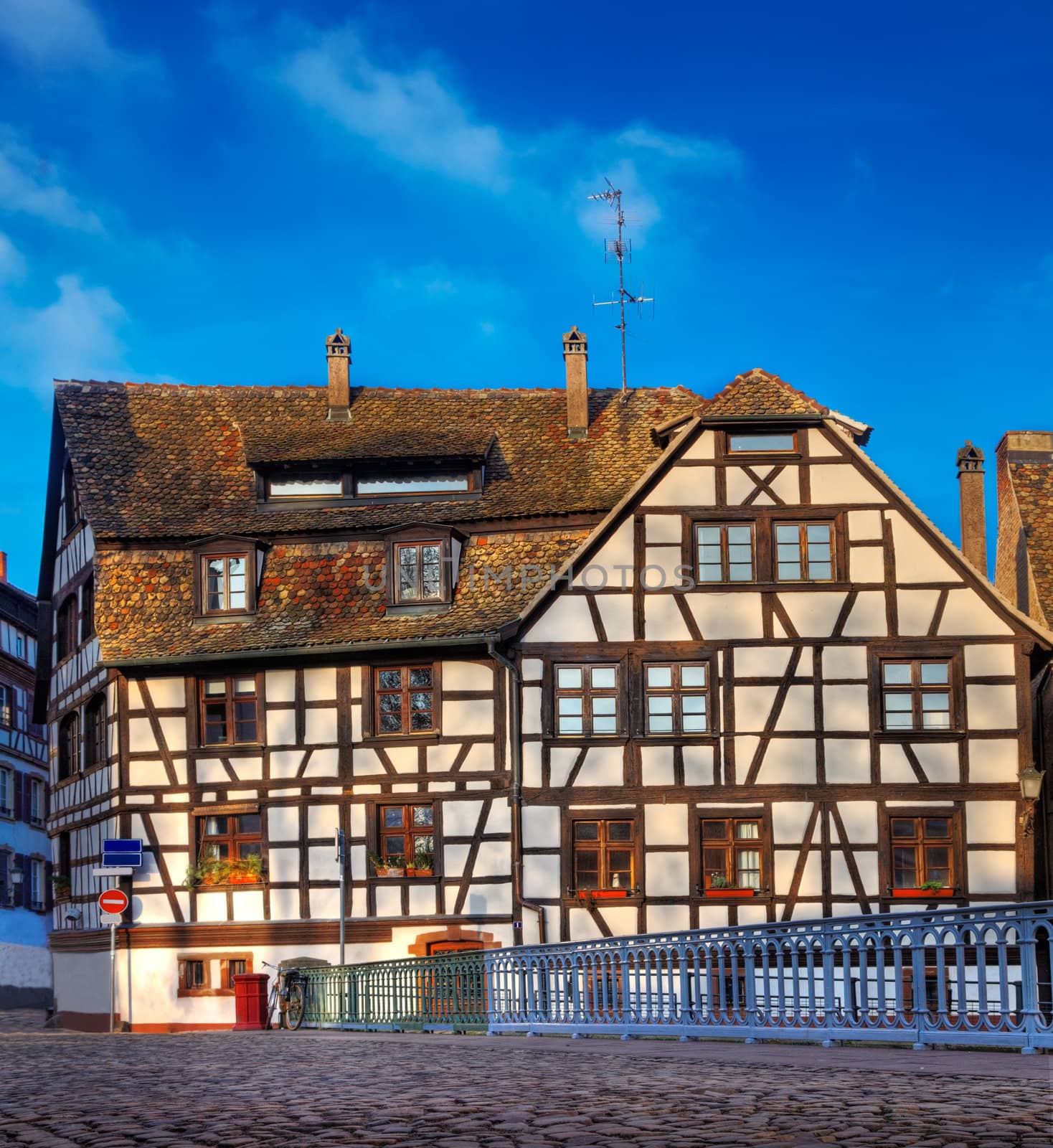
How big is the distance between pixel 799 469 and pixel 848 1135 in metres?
23.2

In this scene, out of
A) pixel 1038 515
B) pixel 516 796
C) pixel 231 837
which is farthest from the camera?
pixel 1038 515

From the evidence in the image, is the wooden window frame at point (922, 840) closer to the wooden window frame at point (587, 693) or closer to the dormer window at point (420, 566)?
the wooden window frame at point (587, 693)

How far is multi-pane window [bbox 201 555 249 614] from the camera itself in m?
32.7

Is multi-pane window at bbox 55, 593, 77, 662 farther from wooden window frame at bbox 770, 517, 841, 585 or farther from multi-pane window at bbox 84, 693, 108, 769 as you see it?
wooden window frame at bbox 770, 517, 841, 585

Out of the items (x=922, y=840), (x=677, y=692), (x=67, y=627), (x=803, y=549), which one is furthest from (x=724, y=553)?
(x=67, y=627)

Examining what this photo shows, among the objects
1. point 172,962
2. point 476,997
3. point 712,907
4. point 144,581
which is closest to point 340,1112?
point 476,997

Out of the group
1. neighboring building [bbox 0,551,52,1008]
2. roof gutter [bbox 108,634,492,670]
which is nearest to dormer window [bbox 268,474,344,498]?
roof gutter [bbox 108,634,492,670]

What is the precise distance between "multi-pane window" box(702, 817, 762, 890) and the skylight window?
27.0 feet

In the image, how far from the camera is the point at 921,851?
96.2 feet

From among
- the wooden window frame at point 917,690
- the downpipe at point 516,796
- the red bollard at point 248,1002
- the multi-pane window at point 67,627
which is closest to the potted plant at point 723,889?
the downpipe at point 516,796

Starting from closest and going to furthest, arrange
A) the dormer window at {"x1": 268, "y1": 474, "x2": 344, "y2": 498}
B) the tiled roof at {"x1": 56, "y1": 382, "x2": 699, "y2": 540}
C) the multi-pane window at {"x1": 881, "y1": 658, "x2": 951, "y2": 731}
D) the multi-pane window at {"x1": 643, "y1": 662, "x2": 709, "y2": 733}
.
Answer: the multi-pane window at {"x1": 881, "y1": 658, "x2": 951, "y2": 731} < the multi-pane window at {"x1": 643, "y1": 662, "x2": 709, "y2": 733} < the tiled roof at {"x1": 56, "y1": 382, "x2": 699, "y2": 540} < the dormer window at {"x1": 268, "y1": 474, "x2": 344, "y2": 498}

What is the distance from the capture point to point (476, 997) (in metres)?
21.2

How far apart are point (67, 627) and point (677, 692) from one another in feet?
43.9

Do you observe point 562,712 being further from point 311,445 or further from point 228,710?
point 311,445
